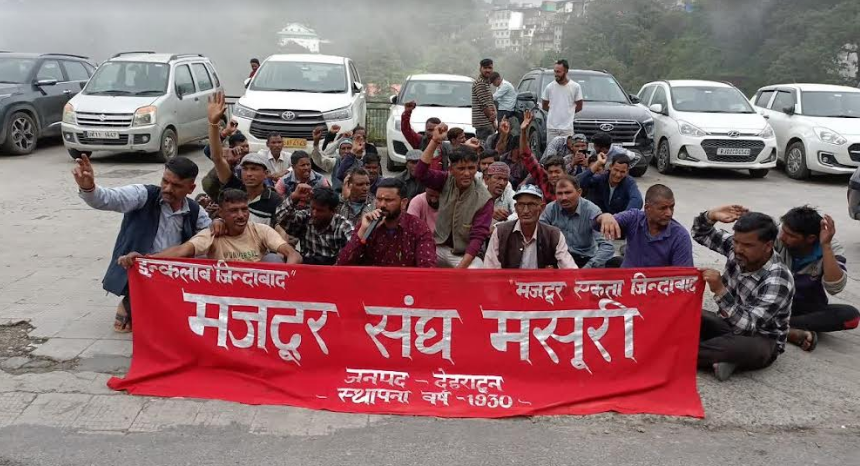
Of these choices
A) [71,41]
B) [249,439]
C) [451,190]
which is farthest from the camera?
[71,41]

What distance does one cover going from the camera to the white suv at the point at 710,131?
13.1 m

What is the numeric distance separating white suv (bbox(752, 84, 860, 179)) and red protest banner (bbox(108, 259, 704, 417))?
32.9 ft

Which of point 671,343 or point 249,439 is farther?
point 671,343

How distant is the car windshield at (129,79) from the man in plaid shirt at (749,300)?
1148 centimetres

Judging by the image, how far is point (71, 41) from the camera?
102ft

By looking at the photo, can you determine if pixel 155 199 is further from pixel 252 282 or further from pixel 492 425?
pixel 492 425

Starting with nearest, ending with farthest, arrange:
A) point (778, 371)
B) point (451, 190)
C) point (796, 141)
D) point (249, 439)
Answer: point (249, 439) → point (778, 371) → point (451, 190) → point (796, 141)

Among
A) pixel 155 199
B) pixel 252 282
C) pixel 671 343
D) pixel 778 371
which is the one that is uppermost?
pixel 155 199

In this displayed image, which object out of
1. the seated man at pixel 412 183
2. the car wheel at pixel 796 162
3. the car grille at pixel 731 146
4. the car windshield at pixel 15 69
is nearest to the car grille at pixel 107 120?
the car windshield at pixel 15 69

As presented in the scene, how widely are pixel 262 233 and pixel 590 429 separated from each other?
2.65m

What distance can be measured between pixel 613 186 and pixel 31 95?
1212 centimetres

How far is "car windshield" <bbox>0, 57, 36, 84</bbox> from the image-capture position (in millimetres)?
14531

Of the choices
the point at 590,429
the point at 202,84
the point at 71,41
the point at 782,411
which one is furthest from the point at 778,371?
the point at 71,41

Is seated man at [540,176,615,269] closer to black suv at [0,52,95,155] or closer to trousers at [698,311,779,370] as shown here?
trousers at [698,311,779,370]
